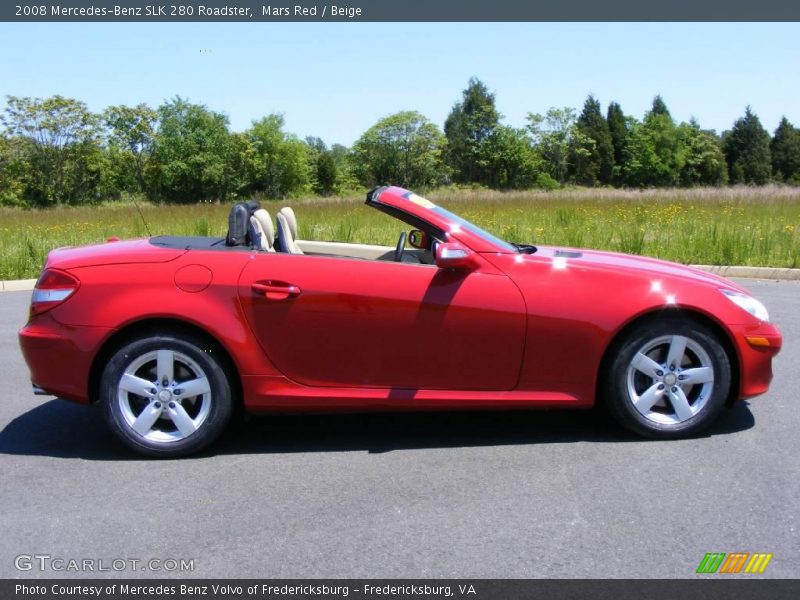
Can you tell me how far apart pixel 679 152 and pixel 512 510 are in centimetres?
8573

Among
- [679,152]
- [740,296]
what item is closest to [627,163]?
[679,152]

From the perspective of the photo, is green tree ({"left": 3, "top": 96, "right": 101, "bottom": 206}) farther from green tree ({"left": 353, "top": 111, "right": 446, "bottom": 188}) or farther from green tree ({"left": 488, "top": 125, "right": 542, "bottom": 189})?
green tree ({"left": 488, "top": 125, "right": 542, "bottom": 189})

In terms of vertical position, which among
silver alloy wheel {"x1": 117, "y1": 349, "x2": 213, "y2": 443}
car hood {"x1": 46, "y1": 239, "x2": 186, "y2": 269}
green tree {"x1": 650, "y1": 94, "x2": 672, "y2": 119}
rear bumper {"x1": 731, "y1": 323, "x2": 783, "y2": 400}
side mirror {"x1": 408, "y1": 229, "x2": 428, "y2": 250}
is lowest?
silver alloy wheel {"x1": 117, "y1": 349, "x2": 213, "y2": 443}

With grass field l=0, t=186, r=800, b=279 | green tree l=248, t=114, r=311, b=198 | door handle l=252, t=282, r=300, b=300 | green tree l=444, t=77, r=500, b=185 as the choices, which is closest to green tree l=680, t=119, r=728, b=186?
green tree l=444, t=77, r=500, b=185

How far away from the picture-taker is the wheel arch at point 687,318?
172 inches

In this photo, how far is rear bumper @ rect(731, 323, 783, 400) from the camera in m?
4.39

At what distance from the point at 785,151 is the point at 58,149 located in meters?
62.1

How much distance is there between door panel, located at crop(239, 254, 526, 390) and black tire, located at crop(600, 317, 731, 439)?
0.59 metres

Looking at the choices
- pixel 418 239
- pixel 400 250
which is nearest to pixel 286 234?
pixel 400 250

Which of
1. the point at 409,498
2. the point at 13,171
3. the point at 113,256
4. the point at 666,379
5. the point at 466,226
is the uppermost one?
the point at 13,171

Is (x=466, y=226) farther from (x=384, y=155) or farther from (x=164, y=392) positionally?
(x=384, y=155)

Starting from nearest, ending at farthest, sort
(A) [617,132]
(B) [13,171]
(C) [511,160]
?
(B) [13,171], (C) [511,160], (A) [617,132]

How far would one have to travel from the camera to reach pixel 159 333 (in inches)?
169

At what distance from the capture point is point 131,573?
3068mm
